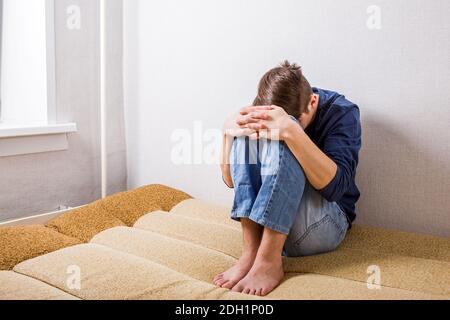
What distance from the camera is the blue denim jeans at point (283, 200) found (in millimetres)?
1015

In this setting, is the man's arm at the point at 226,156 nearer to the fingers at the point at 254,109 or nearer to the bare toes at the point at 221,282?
the fingers at the point at 254,109

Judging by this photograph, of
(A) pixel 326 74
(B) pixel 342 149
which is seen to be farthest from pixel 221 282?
(A) pixel 326 74

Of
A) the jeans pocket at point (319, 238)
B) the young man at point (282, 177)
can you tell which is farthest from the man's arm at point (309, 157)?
the jeans pocket at point (319, 238)

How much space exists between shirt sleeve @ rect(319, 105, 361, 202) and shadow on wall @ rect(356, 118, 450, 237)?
152 millimetres

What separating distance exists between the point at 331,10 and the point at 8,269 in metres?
1.08

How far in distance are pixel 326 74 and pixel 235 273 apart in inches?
26.8

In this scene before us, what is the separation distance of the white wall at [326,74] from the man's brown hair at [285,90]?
11.3 inches

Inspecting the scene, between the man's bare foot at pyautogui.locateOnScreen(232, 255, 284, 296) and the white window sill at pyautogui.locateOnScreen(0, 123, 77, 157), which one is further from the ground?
the white window sill at pyautogui.locateOnScreen(0, 123, 77, 157)

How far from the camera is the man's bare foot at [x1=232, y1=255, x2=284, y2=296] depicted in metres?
0.97

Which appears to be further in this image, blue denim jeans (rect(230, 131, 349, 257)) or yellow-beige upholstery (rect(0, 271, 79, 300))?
blue denim jeans (rect(230, 131, 349, 257))

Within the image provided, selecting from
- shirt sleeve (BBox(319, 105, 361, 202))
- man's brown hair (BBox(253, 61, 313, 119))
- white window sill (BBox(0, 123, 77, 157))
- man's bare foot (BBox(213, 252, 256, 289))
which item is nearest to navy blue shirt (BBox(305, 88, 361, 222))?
shirt sleeve (BBox(319, 105, 361, 202))

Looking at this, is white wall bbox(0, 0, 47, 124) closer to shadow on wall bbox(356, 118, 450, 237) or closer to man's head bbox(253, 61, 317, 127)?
man's head bbox(253, 61, 317, 127)

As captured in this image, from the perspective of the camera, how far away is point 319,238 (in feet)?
3.64
